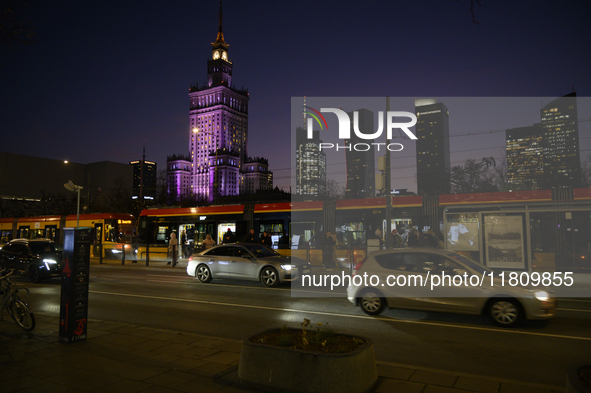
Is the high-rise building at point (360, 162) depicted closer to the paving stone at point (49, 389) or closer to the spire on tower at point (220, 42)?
the paving stone at point (49, 389)

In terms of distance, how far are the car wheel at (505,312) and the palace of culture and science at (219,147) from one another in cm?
14242

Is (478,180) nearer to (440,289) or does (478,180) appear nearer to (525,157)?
(525,157)

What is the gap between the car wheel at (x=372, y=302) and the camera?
28.4ft

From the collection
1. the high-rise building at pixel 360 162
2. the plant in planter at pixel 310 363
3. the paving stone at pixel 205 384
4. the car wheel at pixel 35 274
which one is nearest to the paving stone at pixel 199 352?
the paving stone at pixel 205 384

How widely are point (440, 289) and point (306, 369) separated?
5.02m

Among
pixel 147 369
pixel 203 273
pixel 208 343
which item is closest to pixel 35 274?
pixel 203 273

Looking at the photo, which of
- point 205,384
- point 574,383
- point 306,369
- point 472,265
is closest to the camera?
point 574,383

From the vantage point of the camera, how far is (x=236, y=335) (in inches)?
278

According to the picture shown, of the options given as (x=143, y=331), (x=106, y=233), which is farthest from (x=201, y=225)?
(x=143, y=331)

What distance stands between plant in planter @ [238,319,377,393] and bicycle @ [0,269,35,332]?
4.96 metres

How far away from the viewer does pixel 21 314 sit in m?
7.19

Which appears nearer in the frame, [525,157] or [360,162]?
[360,162]

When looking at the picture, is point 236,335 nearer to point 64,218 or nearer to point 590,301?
point 590,301

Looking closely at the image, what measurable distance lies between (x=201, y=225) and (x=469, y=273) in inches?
710
